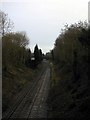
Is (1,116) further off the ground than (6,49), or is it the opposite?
(6,49)

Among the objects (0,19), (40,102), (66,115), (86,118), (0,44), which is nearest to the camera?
(86,118)

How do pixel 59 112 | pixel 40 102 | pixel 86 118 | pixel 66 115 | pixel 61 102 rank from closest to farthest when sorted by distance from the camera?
pixel 86 118 < pixel 66 115 < pixel 59 112 < pixel 61 102 < pixel 40 102

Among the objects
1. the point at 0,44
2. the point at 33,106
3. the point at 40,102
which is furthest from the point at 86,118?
the point at 0,44

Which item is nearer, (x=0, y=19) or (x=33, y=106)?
(x=33, y=106)

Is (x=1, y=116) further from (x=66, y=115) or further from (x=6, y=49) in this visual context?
(x=6, y=49)

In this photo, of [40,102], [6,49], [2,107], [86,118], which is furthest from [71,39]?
[86,118]

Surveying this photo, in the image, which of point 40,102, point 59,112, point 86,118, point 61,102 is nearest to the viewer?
point 86,118

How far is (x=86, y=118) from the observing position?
22.3m

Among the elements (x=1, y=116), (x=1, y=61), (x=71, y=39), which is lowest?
(x=1, y=116)

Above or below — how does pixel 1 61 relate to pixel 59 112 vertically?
above

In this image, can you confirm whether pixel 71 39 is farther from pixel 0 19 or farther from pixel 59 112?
pixel 59 112

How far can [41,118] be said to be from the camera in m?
26.8

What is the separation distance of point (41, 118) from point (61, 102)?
610cm

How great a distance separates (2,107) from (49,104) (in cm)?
471
